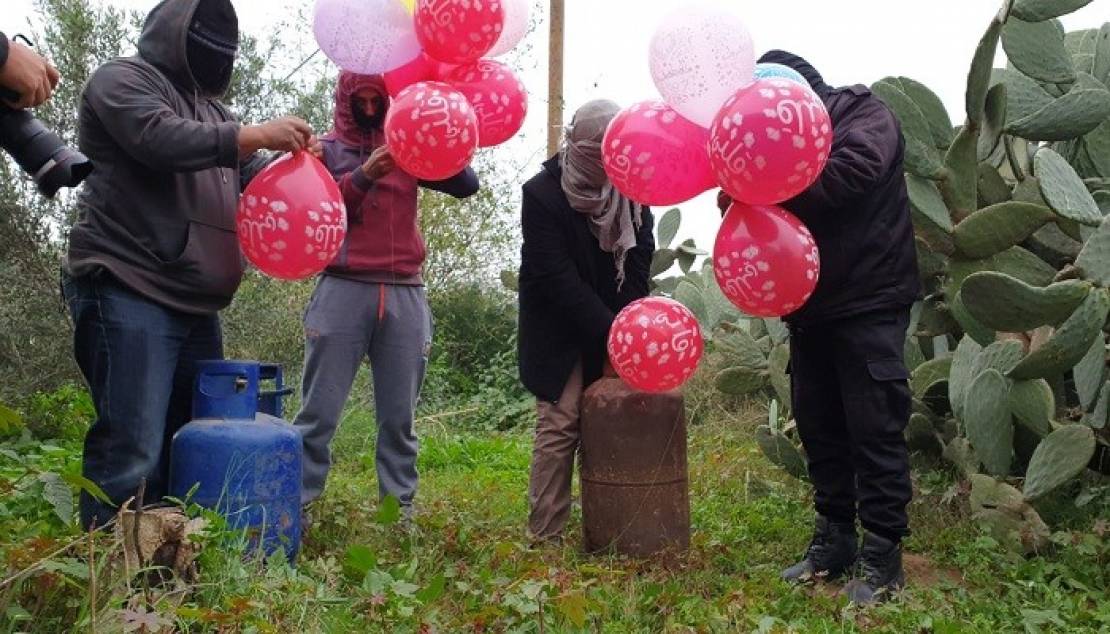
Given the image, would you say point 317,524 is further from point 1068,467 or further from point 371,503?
point 1068,467

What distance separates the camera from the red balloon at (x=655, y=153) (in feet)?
9.96

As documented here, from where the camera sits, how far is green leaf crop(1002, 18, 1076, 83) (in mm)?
3928

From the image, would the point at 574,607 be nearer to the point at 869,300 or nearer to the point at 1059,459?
the point at 869,300

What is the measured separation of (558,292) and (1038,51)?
208 centimetres

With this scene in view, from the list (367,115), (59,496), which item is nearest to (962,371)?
(367,115)

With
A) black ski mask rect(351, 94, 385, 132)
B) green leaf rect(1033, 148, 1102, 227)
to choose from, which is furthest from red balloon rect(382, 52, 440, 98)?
green leaf rect(1033, 148, 1102, 227)

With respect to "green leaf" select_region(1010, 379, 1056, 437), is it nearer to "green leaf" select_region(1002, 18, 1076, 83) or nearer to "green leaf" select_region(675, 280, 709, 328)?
"green leaf" select_region(1002, 18, 1076, 83)

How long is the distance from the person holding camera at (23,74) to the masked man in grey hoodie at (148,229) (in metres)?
0.50

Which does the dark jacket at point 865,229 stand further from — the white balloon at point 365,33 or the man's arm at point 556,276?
the white balloon at point 365,33

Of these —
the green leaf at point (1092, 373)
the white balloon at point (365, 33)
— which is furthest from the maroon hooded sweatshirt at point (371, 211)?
the green leaf at point (1092, 373)

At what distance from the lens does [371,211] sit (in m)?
3.58

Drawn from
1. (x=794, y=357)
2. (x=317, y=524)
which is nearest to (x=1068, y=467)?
(x=794, y=357)

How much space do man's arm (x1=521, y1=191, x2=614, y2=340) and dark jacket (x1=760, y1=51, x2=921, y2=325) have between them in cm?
72

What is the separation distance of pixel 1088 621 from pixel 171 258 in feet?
9.10
